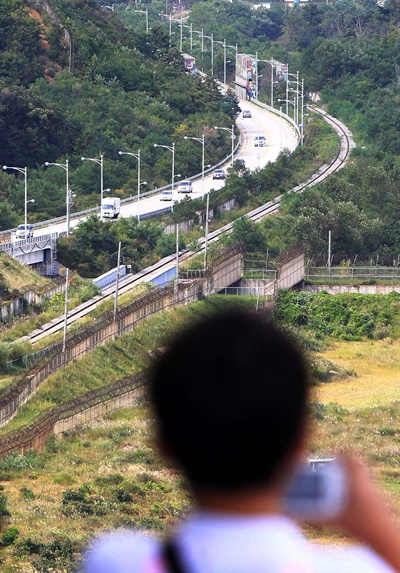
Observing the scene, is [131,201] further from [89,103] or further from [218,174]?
[89,103]

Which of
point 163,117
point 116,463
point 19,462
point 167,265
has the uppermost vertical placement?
point 19,462

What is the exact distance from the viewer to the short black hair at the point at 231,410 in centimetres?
746

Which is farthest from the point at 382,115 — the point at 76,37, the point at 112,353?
the point at 112,353

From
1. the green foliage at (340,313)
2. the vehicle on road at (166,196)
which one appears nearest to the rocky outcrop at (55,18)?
the vehicle on road at (166,196)

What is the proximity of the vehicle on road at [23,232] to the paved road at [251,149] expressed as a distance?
2.03m

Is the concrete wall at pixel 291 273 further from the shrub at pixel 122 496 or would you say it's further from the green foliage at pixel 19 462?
the shrub at pixel 122 496

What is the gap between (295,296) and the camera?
68062mm

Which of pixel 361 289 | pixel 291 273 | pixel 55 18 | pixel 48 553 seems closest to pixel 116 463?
pixel 48 553

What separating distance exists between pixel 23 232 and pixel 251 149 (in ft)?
154

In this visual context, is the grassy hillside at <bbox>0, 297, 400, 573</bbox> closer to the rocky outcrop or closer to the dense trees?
the dense trees

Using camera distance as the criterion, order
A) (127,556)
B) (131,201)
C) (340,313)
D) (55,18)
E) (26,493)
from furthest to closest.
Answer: (55,18) → (131,201) → (340,313) → (26,493) → (127,556)

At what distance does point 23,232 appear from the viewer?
75.1 metres

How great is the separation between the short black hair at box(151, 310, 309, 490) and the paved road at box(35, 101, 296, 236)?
6415cm

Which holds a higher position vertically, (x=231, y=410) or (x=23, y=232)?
(x=231, y=410)
